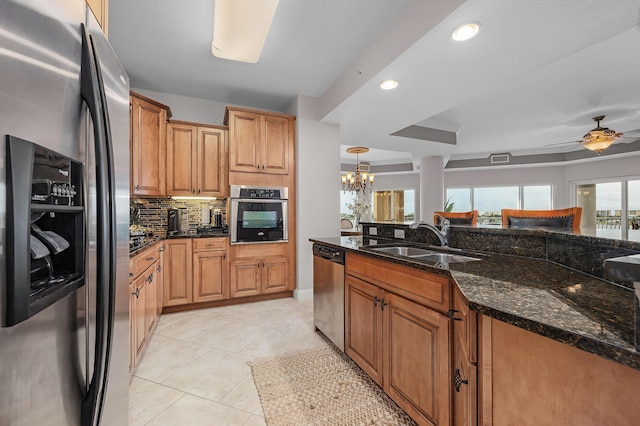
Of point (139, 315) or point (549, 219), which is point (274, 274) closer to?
point (139, 315)

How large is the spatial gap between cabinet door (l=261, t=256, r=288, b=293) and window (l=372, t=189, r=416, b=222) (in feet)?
19.6

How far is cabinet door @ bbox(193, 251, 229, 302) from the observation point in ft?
10.8

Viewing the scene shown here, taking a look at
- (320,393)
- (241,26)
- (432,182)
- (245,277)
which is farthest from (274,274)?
(432,182)

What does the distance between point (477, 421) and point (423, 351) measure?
0.47m

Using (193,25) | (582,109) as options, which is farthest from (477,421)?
(582,109)

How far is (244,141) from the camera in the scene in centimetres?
350

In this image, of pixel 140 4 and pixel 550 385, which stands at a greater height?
pixel 140 4

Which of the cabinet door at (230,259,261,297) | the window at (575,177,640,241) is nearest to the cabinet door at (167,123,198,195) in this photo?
the cabinet door at (230,259,261,297)

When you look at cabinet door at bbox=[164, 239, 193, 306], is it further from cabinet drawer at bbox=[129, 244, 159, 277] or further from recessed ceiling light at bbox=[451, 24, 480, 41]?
recessed ceiling light at bbox=[451, 24, 480, 41]

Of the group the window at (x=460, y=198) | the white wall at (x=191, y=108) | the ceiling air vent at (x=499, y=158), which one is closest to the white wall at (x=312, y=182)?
the white wall at (x=191, y=108)

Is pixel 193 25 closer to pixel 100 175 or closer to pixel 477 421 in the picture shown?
pixel 100 175

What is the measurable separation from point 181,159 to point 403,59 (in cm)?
268

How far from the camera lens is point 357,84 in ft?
9.35

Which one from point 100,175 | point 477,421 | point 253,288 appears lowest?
point 253,288
